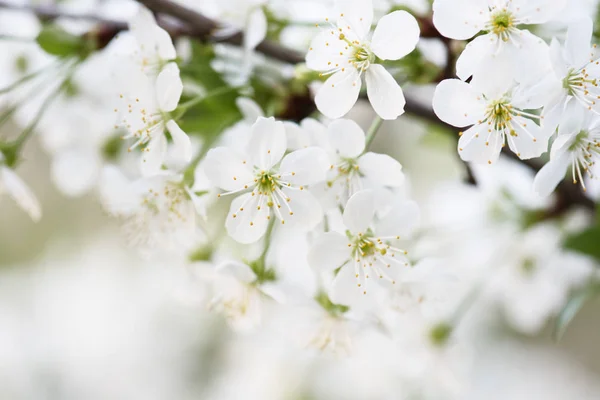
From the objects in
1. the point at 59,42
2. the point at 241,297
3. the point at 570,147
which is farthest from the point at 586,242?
the point at 59,42

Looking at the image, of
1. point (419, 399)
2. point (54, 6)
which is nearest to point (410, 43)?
point (54, 6)

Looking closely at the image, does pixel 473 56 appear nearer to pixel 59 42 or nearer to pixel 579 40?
pixel 579 40

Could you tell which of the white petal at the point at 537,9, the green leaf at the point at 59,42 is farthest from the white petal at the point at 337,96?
the green leaf at the point at 59,42

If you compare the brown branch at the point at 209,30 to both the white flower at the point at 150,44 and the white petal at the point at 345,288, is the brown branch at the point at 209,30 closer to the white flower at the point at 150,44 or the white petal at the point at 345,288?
the white flower at the point at 150,44

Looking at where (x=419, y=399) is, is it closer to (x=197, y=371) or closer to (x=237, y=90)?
(x=237, y=90)

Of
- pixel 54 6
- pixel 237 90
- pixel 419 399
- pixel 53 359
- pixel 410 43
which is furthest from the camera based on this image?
pixel 53 359

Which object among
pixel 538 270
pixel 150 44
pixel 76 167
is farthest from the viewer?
pixel 538 270
